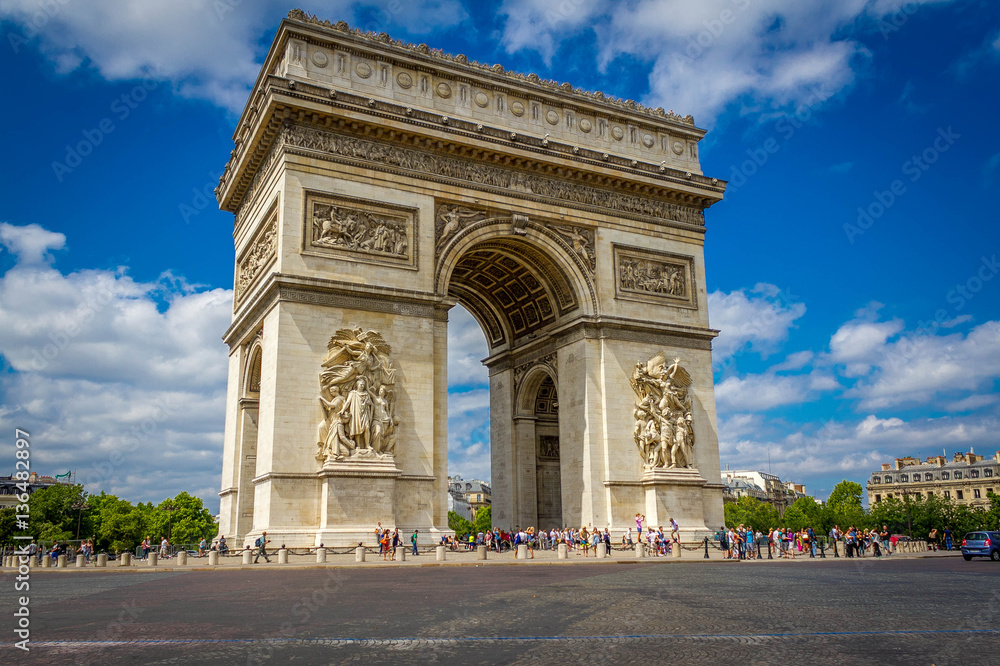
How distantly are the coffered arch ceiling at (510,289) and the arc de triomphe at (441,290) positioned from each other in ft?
0.42

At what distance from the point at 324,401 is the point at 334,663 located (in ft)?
64.2

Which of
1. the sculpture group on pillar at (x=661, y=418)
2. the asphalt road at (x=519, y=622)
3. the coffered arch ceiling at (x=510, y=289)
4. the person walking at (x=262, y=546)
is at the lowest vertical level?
the asphalt road at (x=519, y=622)

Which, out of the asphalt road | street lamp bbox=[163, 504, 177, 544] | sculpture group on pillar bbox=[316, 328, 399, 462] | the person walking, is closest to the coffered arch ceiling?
sculpture group on pillar bbox=[316, 328, 399, 462]

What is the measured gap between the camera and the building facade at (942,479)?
104688 millimetres

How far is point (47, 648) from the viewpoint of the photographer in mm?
7828

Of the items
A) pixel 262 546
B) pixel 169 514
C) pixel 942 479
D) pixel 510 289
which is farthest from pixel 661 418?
pixel 942 479

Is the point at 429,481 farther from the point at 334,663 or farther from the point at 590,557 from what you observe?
the point at 334,663

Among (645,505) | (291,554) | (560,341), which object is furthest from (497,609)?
(560,341)

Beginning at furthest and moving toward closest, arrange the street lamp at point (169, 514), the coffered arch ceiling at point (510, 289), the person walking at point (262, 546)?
the street lamp at point (169, 514) → the coffered arch ceiling at point (510, 289) → the person walking at point (262, 546)

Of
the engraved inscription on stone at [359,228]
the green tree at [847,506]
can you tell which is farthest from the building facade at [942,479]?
the engraved inscription on stone at [359,228]

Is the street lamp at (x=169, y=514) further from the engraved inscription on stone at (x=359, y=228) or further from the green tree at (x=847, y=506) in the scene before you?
the green tree at (x=847, y=506)

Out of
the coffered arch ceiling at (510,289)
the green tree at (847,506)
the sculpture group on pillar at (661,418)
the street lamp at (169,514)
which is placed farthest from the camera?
the green tree at (847,506)

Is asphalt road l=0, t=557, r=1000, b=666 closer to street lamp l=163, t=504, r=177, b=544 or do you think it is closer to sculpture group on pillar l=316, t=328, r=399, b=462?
sculpture group on pillar l=316, t=328, r=399, b=462

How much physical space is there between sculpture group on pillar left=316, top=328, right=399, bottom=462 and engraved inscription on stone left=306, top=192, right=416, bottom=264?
9.90ft
